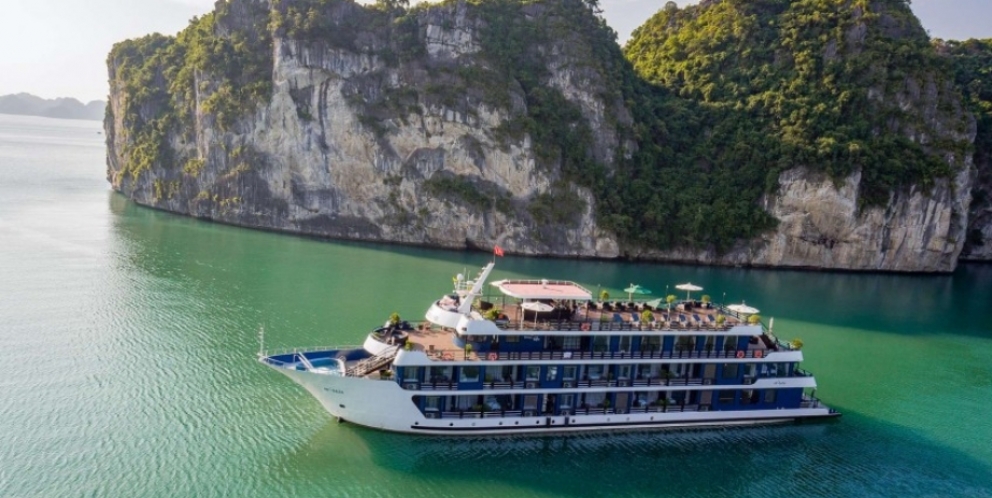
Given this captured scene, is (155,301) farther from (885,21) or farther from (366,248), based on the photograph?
(885,21)

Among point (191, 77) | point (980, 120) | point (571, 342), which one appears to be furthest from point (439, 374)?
point (980, 120)

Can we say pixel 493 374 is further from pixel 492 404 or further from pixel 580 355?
pixel 580 355

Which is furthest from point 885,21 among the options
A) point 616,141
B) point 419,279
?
point 419,279

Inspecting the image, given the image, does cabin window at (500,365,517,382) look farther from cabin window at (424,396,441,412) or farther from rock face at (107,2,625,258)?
rock face at (107,2,625,258)

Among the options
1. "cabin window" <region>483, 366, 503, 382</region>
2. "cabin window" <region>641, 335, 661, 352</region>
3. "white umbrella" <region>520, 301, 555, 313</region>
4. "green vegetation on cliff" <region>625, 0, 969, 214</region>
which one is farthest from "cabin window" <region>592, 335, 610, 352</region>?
"green vegetation on cliff" <region>625, 0, 969, 214</region>

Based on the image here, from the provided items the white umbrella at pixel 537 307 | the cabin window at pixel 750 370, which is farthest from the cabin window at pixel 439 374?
the cabin window at pixel 750 370

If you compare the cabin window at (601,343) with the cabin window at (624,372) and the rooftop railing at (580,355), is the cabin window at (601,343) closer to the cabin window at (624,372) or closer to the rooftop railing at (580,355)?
the rooftop railing at (580,355)
